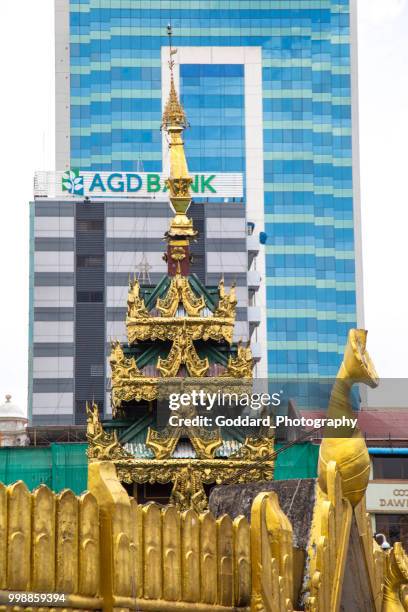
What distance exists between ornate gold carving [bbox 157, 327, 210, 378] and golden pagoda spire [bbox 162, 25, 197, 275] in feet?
6.62

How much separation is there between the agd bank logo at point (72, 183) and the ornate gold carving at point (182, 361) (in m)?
70.5

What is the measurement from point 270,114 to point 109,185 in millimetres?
21995

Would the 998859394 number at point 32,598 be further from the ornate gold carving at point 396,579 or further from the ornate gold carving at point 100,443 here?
the ornate gold carving at point 100,443

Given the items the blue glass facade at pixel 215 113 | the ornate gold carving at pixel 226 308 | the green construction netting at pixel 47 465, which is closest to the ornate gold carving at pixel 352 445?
the ornate gold carving at pixel 226 308

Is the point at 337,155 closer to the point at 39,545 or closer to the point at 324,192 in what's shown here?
the point at 324,192

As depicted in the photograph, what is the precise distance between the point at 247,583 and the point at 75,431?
54.2 meters

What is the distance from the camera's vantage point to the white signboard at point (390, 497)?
196 ft

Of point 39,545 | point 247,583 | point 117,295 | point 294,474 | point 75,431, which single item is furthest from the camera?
point 117,295

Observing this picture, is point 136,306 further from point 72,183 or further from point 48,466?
point 72,183

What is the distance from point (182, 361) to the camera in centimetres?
3662

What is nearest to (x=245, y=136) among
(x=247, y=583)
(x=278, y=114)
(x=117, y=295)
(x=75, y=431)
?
(x=278, y=114)

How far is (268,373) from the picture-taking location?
389 ft

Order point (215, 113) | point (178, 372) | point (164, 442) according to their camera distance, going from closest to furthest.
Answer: point (164, 442), point (178, 372), point (215, 113)

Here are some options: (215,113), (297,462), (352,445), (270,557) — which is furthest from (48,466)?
(215,113)
